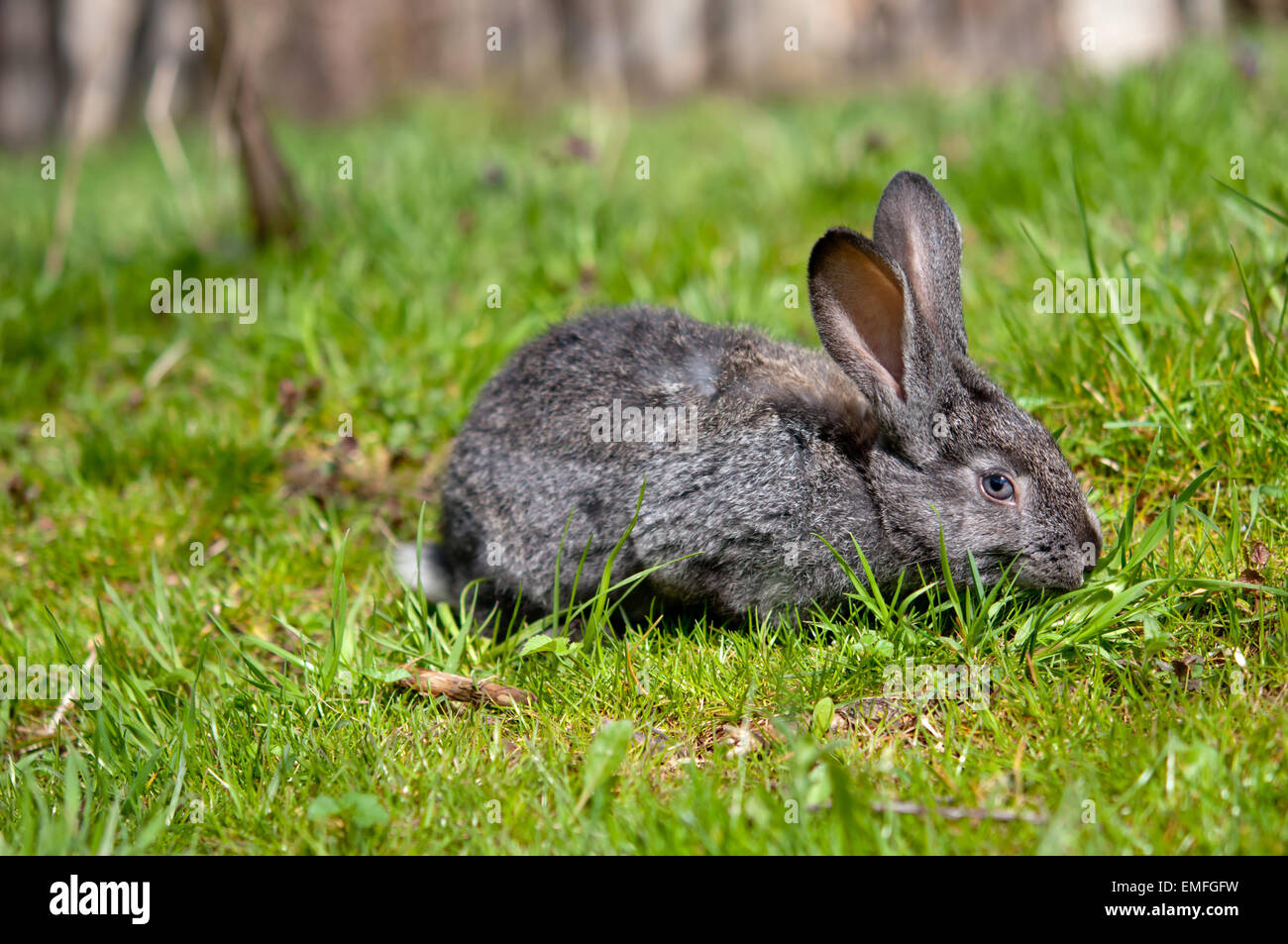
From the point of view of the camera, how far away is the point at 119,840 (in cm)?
310

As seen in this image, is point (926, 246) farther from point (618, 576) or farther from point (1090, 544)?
point (618, 576)

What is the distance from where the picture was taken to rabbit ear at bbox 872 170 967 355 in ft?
13.7

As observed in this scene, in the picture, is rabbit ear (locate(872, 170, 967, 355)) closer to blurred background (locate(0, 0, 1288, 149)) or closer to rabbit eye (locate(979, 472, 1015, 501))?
rabbit eye (locate(979, 472, 1015, 501))

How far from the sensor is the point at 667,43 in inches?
439

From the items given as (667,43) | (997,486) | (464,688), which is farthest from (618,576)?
(667,43)

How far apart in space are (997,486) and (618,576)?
153cm

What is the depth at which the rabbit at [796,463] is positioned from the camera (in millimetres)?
3971

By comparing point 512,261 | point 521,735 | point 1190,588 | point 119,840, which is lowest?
point 119,840

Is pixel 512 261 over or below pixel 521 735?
over

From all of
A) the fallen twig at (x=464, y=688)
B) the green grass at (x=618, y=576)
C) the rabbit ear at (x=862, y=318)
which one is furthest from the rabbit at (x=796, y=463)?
the fallen twig at (x=464, y=688)
